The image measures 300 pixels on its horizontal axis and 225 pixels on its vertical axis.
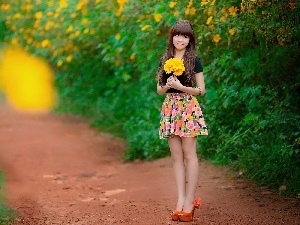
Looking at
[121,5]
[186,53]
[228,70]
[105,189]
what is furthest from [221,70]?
[186,53]

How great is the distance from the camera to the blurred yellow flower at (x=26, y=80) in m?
17.3

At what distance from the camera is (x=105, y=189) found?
7.50m

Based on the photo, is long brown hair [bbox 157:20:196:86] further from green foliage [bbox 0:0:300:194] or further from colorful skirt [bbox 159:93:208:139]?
green foliage [bbox 0:0:300:194]

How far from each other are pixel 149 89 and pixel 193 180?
16.4 feet

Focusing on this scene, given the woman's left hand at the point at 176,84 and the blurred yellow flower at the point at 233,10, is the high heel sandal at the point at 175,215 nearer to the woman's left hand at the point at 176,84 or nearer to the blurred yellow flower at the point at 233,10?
the woman's left hand at the point at 176,84

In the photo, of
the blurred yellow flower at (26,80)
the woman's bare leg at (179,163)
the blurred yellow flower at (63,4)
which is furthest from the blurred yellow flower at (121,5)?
the blurred yellow flower at (26,80)

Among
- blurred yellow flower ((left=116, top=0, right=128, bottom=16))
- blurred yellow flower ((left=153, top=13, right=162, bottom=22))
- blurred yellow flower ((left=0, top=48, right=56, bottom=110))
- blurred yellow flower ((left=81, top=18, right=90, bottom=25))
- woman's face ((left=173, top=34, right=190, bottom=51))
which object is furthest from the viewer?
blurred yellow flower ((left=0, top=48, right=56, bottom=110))

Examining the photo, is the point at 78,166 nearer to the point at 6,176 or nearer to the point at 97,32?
the point at 6,176

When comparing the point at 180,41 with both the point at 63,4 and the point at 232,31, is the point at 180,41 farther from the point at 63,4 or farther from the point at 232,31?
the point at 63,4

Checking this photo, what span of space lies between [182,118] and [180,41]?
625 millimetres

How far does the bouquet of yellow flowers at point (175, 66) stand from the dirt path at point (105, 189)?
4.12ft

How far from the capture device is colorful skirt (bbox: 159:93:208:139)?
5.26 meters

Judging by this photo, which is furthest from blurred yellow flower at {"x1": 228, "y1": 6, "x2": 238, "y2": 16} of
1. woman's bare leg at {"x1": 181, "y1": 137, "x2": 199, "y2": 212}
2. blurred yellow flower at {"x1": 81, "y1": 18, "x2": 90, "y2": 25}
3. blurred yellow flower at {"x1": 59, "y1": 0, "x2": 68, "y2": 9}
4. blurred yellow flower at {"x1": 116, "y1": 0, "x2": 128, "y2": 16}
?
blurred yellow flower at {"x1": 59, "y1": 0, "x2": 68, "y2": 9}

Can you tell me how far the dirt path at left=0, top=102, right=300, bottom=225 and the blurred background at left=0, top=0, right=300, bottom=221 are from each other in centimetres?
35
